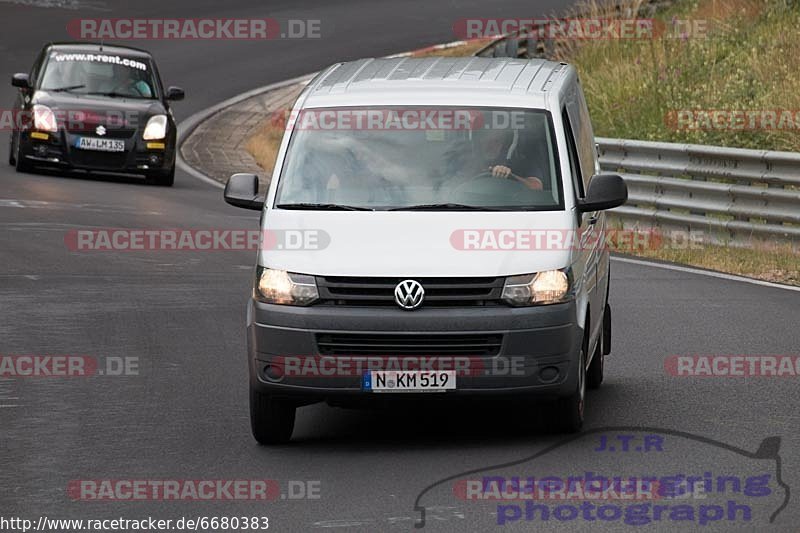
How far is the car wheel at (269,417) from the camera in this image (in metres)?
9.22

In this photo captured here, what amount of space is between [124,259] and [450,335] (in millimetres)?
8698

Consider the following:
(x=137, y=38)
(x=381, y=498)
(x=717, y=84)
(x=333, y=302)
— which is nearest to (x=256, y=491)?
(x=381, y=498)

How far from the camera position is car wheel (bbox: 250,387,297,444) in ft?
30.2

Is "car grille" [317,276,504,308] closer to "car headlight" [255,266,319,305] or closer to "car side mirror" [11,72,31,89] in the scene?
"car headlight" [255,266,319,305]

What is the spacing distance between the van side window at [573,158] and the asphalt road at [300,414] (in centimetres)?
131

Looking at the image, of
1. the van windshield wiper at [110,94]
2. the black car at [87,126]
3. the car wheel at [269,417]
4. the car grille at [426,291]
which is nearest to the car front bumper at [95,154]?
the black car at [87,126]

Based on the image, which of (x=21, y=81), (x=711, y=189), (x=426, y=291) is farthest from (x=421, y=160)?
(x=21, y=81)

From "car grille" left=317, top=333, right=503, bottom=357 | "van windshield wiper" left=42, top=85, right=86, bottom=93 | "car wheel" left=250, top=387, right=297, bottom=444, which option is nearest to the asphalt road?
"car wheel" left=250, top=387, right=297, bottom=444

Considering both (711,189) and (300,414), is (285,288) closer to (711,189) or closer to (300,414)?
(300,414)

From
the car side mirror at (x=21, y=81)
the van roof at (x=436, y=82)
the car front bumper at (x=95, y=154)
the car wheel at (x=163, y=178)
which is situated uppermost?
the van roof at (x=436, y=82)

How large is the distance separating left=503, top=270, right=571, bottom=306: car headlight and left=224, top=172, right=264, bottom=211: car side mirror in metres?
1.74

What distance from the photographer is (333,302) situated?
8.95 m

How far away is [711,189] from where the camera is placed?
18.5 metres

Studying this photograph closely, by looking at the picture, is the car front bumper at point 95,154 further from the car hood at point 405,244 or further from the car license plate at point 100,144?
the car hood at point 405,244
